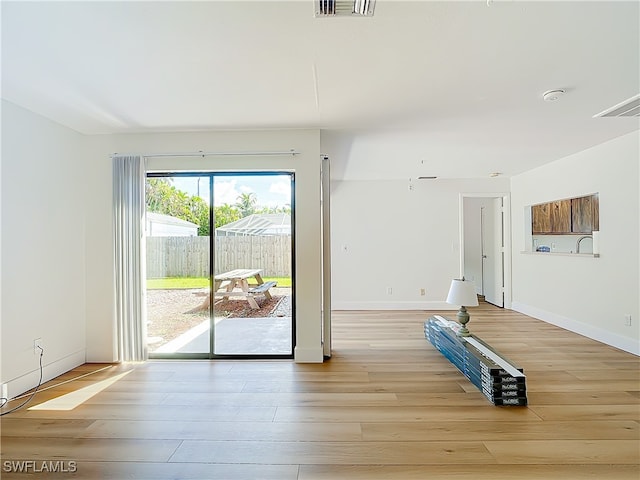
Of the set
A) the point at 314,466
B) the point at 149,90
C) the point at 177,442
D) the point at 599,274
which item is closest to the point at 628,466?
the point at 314,466

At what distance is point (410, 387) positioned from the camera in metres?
2.96

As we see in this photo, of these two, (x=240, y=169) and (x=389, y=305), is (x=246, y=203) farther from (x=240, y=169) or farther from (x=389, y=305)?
(x=389, y=305)

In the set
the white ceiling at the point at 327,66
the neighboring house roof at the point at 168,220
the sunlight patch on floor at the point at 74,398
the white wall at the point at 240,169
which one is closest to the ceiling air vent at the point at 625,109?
the white ceiling at the point at 327,66

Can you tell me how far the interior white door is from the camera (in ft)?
21.1

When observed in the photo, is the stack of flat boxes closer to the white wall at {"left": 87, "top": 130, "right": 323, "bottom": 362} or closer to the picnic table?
the white wall at {"left": 87, "top": 130, "right": 323, "bottom": 362}

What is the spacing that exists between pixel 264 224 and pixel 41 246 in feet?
6.92

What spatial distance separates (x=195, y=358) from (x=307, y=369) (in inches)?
52.6

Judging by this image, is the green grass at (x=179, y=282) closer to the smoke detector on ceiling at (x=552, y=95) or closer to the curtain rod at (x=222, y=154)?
the curtain rod at (x=222, y=154)

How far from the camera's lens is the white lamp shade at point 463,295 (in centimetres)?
360

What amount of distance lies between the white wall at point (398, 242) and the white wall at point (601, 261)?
52.6 inches

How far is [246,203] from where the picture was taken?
3820 mm

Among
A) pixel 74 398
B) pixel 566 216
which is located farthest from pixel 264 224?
pixel 566 216

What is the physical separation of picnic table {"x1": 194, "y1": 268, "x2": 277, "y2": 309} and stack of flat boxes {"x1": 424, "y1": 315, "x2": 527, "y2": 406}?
6.68 ft

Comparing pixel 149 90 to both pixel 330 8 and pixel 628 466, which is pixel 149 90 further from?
pixel 628 466
